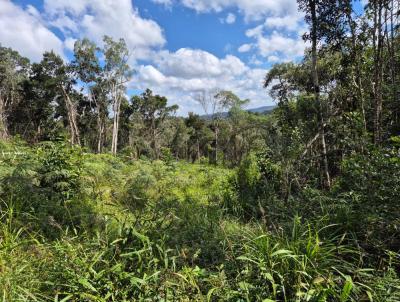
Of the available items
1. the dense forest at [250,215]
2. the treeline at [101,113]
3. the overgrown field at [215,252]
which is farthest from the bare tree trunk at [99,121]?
the overgrown field at [215,252]

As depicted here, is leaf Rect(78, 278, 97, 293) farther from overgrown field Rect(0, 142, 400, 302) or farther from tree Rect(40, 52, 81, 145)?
tree Rect(40, 52, 81, 145)

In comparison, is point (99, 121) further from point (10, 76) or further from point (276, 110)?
point (276, 110)

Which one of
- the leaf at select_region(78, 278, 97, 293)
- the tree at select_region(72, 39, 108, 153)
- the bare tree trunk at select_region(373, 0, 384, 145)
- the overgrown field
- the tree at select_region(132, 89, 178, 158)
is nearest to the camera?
the leaf at select_region(78, 278, 97, 293)

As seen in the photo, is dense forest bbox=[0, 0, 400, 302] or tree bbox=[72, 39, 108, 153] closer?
dense forest bbox=[0, 0, 400, 302]

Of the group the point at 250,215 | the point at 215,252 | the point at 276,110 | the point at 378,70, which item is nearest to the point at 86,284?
the point at 215,252

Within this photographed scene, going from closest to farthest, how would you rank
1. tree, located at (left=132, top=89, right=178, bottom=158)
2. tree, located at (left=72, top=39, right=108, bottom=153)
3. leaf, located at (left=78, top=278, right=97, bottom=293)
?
1. leaf, located at (left=78, top=278, right=97, bottom=293)
2. tree, located at (left=72, top=39, right=108, bottom=153)
3. tree, located at (left=132, top=89, right=178, bottom=158)

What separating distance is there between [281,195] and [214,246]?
269 cm

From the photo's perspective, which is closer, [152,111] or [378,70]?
[378,70]

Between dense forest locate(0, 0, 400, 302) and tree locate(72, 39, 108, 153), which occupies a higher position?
tree locate(72, 39, 108, 153)

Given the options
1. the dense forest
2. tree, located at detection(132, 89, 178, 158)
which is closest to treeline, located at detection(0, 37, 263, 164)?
tree, located at detection(132, 89, 178, 158)

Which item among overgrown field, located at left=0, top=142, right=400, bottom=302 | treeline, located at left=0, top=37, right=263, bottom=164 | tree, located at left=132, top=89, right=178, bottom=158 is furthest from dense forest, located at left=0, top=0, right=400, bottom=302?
tree, located at left=132, top=89, right=178, bottom=158

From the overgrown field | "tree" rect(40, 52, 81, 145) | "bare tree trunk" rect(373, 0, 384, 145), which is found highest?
"tree" rect(40, 52, 81, 145)

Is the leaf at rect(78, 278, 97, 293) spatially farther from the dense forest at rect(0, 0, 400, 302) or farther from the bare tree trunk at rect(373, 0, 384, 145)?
the bare tree trunk at rect(373, 0, 384, 145)

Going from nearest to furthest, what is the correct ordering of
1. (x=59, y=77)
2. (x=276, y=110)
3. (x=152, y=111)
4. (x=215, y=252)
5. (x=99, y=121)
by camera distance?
(x=215, y=252) → (x=276, y=110) → (x=59, y=77) → (x=99, y=121) → (x=152, y=111)
